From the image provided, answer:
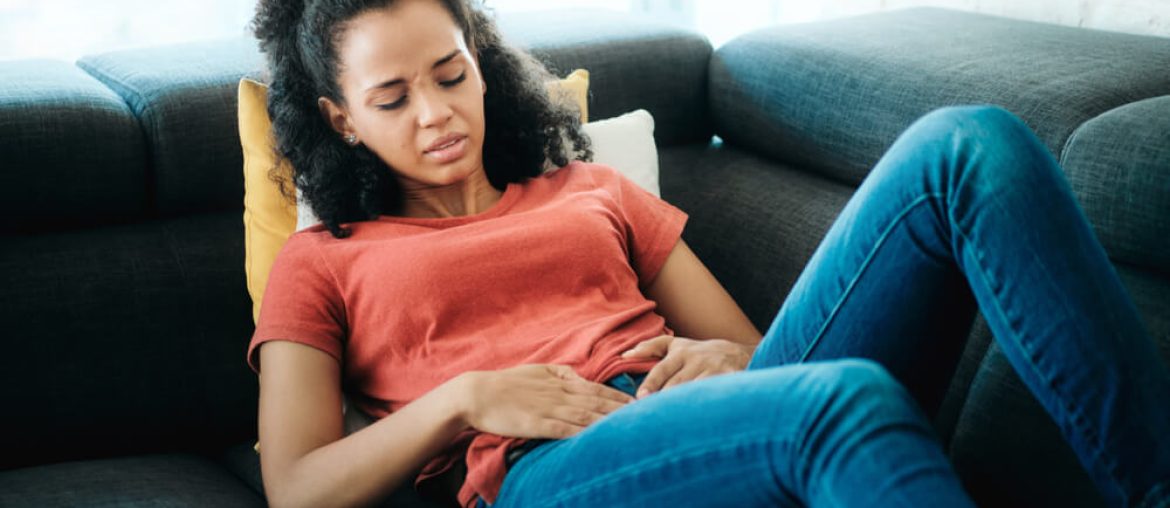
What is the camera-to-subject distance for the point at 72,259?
145 cm

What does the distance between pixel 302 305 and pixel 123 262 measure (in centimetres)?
36

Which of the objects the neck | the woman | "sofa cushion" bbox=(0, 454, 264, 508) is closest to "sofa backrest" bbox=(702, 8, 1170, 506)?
the woman

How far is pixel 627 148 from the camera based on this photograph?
1.63m

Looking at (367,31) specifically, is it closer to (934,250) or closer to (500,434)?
(500,434)

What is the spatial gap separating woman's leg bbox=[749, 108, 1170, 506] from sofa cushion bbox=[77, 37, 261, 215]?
2.64ft

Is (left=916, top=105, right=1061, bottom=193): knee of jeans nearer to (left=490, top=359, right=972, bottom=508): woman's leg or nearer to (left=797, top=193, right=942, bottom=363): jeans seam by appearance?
(left=797, top=193, right=942, bottom=363): jeans seam

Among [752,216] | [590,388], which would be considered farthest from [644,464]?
[752,216]

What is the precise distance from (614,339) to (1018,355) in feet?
1.50

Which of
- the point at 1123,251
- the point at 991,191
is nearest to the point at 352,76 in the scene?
the point at 991,191

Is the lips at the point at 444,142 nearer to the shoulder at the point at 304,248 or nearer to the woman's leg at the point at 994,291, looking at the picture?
the shoulder at the point at 304,248

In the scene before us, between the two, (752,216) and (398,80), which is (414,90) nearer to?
(398,80)

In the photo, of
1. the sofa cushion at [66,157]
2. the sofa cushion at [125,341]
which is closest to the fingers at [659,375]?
the sofa cushion at [125,341]

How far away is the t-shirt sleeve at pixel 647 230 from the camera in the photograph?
1428 millimetres

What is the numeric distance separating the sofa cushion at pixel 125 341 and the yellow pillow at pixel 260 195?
0.08 meters
